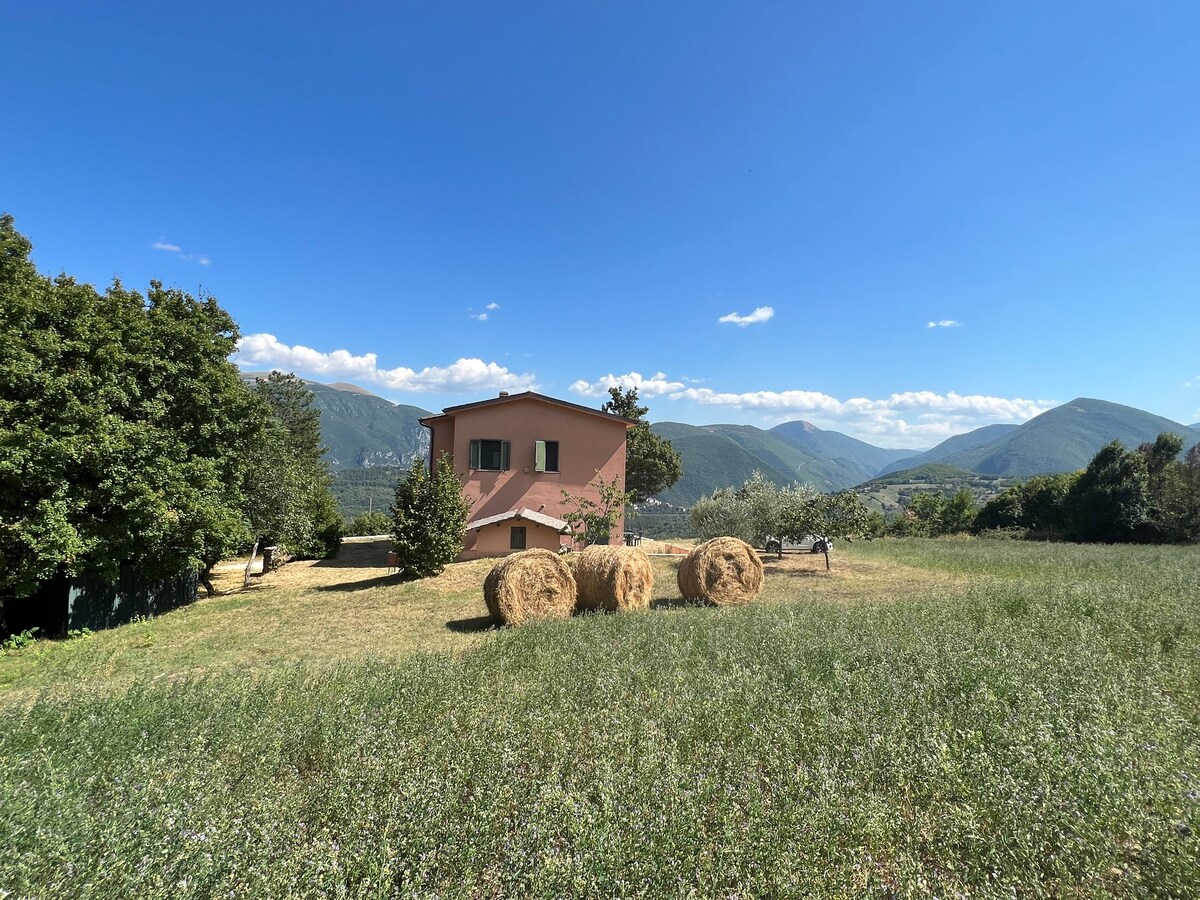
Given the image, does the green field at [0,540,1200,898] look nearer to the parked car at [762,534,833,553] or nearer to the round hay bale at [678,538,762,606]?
the round hay bale at [678,538,762,606]

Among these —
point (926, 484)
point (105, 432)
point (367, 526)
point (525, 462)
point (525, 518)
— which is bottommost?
point (367, 526)

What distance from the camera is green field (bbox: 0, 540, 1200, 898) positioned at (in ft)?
8.86

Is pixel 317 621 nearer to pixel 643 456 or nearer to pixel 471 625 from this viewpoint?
pixel 471 625

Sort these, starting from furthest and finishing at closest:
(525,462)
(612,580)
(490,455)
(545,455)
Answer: (545,455) → (525,462) → (490,455) → (612,580)

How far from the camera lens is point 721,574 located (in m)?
12.4

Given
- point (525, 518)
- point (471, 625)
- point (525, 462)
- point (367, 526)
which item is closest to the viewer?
point (471, 625)

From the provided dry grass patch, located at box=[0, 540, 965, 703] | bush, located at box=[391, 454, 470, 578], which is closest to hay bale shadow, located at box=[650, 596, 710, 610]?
dry grass patch, located at box=[0, 540, 965, 703]

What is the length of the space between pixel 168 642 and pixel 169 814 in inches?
373

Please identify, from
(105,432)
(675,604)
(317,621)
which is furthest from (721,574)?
(105,432)

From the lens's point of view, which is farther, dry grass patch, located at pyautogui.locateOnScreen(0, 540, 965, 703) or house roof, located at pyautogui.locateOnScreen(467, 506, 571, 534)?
house roof, located at pyautogui.locateOnScreen(467, 506, 571, 534)

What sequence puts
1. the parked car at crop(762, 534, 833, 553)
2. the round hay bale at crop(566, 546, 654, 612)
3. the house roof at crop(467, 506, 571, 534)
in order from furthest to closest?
the house roof at crop(467, 506, 571, 534)
the parked car at crop(762, 534, 833, 553)
the round hay bale at crop(566, 546, 654, 612)

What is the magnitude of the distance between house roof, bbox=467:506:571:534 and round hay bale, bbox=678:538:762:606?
7.88 m

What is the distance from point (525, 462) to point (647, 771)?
17.7 metres

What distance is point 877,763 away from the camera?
368cm
